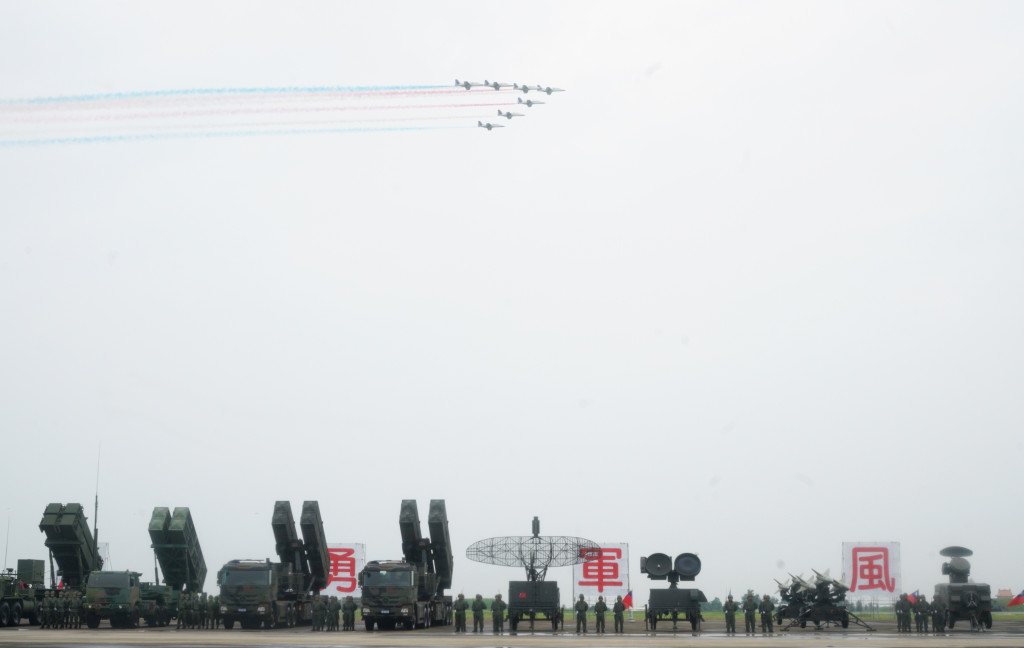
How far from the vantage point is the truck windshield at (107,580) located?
129 feet

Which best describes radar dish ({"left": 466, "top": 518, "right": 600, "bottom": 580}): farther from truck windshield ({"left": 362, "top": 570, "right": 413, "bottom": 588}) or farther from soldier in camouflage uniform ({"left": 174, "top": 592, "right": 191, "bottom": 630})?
soldier in camouflage uniform ({"left": 174, "top": 592, "right": 191, "bottom": 630})

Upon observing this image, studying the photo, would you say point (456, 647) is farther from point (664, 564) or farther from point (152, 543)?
point (152, 543)

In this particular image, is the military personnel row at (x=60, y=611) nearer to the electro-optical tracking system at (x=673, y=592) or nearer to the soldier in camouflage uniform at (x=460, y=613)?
the soldier in camouflage uniform at (x=460, y=613)

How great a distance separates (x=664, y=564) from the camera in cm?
3784

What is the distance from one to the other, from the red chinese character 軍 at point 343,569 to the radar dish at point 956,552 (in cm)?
2695

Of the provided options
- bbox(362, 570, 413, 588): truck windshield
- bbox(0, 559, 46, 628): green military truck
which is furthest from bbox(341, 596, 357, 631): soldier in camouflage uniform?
bbox(0, 559, 46, 628): green military truck

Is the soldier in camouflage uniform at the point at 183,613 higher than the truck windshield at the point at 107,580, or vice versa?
the truck windshield at the point at 107,580

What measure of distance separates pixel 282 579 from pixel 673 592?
45.0ft

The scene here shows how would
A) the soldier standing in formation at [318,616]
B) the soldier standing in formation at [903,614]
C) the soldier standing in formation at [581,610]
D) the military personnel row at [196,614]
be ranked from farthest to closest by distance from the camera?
the military personnel row at [196,614], the soldier standing in formation at [318,616], the soldier standing in formation at [903,614], the soldier standing in formation at [581,610]

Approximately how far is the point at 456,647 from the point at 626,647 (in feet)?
13.0

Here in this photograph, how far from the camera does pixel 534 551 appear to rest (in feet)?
127

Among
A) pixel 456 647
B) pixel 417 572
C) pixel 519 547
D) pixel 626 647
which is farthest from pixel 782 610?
pixel 456 647

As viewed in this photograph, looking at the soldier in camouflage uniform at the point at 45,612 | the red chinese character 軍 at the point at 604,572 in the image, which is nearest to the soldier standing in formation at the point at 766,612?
the red chinese character 軍 at the point at 604,572

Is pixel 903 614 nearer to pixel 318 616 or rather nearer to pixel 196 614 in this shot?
pixel 318 616
